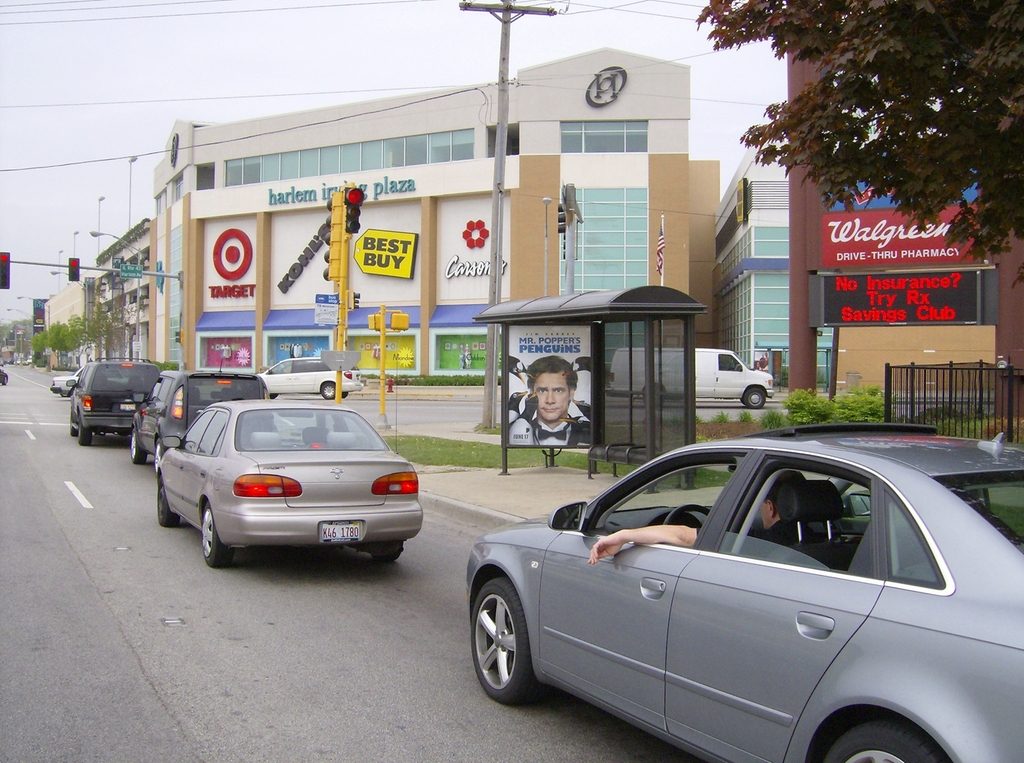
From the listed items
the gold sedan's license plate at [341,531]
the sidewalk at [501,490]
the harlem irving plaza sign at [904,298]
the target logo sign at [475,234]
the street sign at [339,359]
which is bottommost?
the sidewalk at [501,490]

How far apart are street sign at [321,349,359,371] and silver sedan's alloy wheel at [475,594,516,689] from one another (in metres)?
13.8

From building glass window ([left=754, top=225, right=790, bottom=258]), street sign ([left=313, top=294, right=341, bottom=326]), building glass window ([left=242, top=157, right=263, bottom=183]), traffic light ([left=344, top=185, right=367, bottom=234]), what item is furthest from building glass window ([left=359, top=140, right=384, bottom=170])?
traffic light ([left=344, top=185, right=367, bottom=234])

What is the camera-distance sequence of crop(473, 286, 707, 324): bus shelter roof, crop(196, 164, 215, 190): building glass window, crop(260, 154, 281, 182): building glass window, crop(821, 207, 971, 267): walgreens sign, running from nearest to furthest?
crop(473, 286, 707, 324): bus shelter roof < crop(821, 207, 971, 267): walgreens sign < crop(260, 154, 281, 182): building glass window < crop(196, 164, 215, 190): building glass window

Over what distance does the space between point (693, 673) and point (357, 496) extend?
16.1 ft

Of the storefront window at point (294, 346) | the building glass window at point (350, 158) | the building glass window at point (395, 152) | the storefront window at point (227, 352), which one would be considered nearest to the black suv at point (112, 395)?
the building glass window at point (395, 152)

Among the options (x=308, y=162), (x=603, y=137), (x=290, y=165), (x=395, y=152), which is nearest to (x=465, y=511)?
(x=603, y=137)

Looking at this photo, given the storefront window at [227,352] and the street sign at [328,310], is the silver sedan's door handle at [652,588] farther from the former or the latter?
the storefront window at [227,352]

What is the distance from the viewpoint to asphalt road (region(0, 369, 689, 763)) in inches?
186

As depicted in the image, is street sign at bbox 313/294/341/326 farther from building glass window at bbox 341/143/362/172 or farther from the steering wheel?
building glass window at bbox 341/143/362/172

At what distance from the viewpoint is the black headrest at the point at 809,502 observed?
4094mm

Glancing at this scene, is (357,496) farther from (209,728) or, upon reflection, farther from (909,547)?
(909,547)

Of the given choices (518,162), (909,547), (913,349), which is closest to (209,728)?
(909,547)

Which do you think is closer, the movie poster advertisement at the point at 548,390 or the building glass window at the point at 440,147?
the movie poster advertisement at the point at 548,390

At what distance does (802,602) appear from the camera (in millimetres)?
3467
